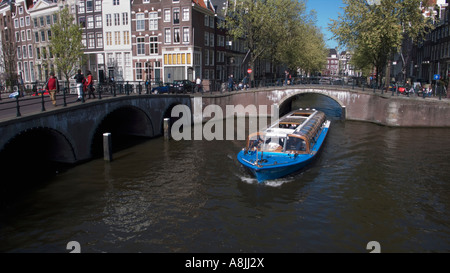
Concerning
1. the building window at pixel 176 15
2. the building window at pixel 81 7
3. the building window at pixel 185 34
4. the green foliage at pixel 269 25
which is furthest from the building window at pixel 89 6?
the green foliage at pixel 269 25

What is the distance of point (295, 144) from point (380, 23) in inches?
942

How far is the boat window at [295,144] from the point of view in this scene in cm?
1847

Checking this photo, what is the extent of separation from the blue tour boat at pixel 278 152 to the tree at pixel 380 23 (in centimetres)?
1998

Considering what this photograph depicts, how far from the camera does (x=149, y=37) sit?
4822cm

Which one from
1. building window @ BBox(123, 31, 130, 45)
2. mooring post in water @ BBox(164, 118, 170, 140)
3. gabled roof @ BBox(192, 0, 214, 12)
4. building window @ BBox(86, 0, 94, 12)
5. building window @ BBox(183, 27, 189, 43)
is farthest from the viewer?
building window @ BBox(86, 0, 94, 12)

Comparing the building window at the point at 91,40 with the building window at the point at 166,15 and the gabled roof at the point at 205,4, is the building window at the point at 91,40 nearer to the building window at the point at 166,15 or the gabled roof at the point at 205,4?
the building window at the point at 166,15

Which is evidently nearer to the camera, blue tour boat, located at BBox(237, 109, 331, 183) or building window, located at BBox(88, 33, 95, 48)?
blue tour boat, located at BBox(237, 109, 331, 183)

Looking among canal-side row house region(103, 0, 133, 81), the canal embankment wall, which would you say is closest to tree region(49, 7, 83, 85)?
canal-side row house region(103, 0, 133, 81)

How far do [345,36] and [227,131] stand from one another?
18086 mm

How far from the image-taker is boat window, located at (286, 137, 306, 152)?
18.5 m

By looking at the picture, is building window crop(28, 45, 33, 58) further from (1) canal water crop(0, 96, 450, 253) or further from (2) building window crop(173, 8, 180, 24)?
(1) canal water crop(0, 96, 450, 253)

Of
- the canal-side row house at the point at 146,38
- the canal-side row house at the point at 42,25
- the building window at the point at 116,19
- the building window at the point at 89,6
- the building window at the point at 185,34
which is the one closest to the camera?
the building window at the point at 185,34

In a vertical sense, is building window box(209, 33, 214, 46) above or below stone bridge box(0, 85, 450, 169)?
above

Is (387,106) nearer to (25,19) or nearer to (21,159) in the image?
(21,159)
